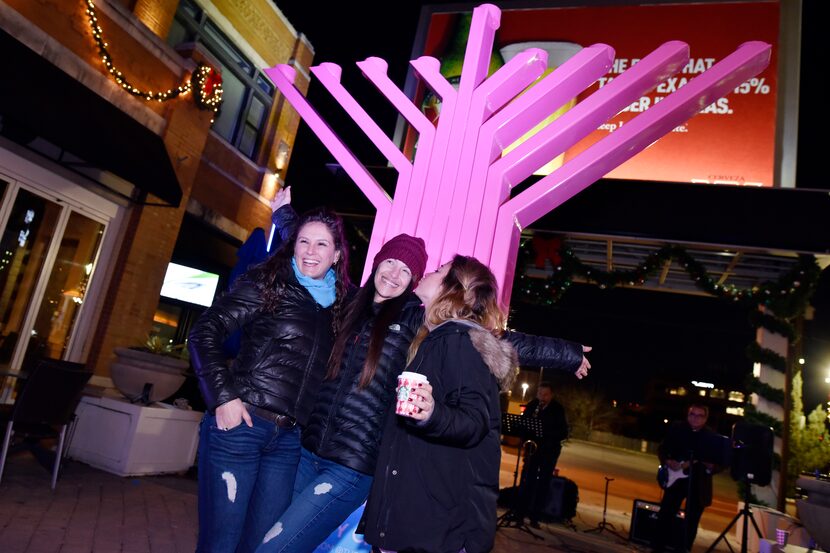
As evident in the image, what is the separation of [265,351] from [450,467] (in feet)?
2.94

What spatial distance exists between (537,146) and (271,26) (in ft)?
32.7

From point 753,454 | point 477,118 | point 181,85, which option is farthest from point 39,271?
point 753,454

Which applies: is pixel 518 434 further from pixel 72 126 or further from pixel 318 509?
pixel 72 126

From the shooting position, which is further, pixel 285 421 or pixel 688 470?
pixel 688 470

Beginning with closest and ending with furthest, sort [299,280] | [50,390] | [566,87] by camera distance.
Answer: [299,280], [566,87], [50,390]

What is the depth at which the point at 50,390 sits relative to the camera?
4.77m

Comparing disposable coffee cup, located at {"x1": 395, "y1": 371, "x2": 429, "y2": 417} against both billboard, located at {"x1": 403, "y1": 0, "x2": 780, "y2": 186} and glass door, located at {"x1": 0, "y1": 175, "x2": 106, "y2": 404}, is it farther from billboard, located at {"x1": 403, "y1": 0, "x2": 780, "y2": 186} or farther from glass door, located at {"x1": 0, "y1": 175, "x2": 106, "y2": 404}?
billboard, located at {"x1": 403, "y1": 0, "x2": 780, "y2": 186}

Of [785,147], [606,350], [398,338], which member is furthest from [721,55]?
[606,350]

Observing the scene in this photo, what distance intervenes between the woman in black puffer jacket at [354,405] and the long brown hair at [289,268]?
134 millimetres

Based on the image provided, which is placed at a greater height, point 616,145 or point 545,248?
point 545,248

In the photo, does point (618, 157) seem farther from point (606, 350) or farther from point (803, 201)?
point (606, 350)

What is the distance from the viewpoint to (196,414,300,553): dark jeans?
7.00 ft

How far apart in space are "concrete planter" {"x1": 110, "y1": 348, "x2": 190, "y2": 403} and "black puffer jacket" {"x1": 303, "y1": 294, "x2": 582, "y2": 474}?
456 centimetres

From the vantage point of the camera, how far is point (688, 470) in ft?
23.9
